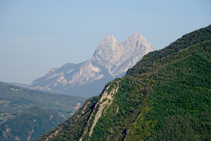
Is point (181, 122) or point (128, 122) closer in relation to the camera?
point (181, 122)

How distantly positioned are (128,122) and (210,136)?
136 feet

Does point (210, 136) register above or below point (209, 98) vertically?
below

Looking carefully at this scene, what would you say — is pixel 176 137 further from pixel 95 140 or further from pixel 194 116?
pixel 95 140

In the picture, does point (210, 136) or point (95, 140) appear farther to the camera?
point (95, 140)

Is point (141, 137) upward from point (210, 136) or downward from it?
upward

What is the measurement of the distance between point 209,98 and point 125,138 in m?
47.4

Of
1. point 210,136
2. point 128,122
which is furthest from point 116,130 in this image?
point 210,136

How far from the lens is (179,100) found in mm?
199625

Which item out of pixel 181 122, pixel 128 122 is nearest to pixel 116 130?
pixel 128 122

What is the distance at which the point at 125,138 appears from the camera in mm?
181500

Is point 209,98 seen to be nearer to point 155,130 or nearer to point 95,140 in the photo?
point 155,130

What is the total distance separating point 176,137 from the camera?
17862cm

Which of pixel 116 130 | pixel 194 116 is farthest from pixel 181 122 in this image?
pixel 116 130

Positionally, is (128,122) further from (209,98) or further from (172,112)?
(209,98)
